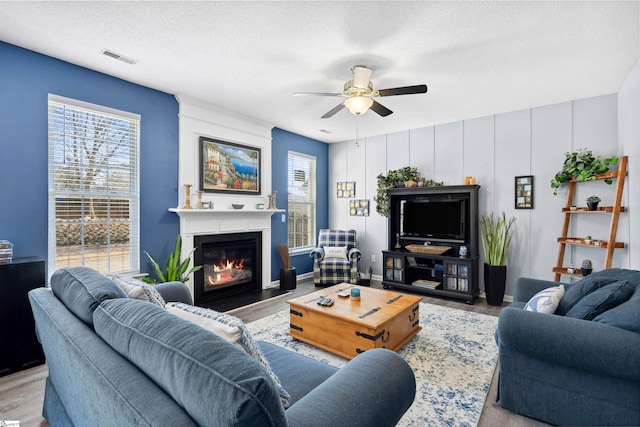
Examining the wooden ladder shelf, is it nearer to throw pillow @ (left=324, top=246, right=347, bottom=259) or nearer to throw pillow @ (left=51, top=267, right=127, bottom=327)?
throw pillow @ (left=324, top=246, right=347, bottom=259)

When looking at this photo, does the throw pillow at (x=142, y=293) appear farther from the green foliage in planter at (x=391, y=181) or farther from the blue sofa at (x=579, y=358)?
the green foliage in planter at (x=391, y=181)

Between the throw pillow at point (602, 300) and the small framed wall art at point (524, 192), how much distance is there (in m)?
2.58

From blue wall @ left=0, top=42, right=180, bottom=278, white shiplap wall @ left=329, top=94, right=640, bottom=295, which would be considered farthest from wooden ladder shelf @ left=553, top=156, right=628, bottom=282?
blue wall @ left=0, top=42, right=180, bottom=278

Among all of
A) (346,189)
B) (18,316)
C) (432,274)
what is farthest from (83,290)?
(346,189)

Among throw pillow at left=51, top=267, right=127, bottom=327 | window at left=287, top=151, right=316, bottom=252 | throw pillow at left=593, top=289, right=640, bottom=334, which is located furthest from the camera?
window at left=287, top=151, right=316, bottom=252

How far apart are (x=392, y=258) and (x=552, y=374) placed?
10.8 feet

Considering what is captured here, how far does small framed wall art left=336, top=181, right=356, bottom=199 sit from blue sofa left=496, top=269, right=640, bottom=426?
421cm

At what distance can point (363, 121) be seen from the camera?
4.79 metres

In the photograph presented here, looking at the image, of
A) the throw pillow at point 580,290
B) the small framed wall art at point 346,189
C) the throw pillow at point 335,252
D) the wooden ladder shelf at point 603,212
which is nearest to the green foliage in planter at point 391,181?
the small framed wall art at point 346,189

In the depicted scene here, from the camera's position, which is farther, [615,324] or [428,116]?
[428,116]

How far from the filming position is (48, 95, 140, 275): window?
2.96m

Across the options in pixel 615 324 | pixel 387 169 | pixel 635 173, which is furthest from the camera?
pixel 387 169

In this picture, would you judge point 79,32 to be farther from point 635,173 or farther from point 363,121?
point 635,173

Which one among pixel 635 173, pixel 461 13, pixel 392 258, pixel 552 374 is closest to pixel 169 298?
pixel 552 374
